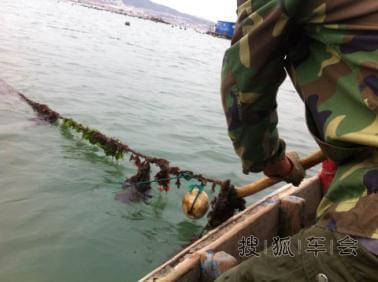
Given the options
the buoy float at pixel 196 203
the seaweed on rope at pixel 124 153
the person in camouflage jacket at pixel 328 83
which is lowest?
the seaweed on rope at pixel 124 153

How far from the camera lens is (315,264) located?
1465mm

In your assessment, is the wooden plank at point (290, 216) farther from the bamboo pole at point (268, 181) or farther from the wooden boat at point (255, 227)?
the bamboo pole at point (268, 181)

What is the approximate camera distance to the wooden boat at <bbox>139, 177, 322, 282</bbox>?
9.74ft

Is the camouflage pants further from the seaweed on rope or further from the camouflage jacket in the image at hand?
the seaweed on rope

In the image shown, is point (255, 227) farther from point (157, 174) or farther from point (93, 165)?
point (93, 165)

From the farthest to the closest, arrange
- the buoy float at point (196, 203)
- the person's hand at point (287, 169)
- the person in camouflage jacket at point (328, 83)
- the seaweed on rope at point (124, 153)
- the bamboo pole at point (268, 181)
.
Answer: the seaweed on rope at point (124, 153), the buoy float at point (196, 203), the bamboo pole at point (268, 181), the person's hand at point (287, 169), the person in camouflage jacket at point (328, 83)

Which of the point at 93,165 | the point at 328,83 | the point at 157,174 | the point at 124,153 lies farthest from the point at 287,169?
the point at 93,165

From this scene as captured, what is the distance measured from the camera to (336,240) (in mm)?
1449

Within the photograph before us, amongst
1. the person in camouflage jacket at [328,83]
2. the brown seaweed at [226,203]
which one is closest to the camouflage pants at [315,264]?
the person in camouflage jacket at [328,83]

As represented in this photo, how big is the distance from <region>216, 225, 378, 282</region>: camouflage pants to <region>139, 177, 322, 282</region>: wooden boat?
1281mm

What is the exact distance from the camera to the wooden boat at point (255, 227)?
2.97 meters

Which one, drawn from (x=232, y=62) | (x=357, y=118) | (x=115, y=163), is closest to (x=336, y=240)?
(x=357, y=118)

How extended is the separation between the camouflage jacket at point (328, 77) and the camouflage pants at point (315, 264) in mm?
63

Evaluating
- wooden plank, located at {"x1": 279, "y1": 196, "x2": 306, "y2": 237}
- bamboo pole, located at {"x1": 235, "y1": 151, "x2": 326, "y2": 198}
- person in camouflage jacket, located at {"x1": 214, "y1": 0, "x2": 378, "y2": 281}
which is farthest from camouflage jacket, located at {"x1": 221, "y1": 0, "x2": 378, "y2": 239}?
wooden plank, located at {"x1": 279, "y1": 196, "x2": 306, "y2": 237}
